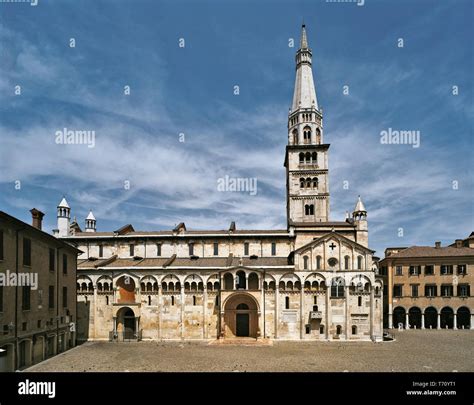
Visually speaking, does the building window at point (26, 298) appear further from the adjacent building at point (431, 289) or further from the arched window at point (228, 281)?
the adjacent building at point (431, 289)

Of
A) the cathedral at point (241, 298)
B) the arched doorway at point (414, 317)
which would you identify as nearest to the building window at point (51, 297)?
the cathedral at point (241, 298)

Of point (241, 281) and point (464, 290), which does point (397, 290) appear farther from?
point (241, 281)

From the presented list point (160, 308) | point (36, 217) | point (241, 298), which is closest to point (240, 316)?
point (241, 298)

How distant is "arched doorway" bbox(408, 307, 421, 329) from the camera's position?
179ft

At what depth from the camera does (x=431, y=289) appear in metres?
54.2

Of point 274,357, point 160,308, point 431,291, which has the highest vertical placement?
point 160,308

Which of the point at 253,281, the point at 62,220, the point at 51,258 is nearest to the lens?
the point at 51,258

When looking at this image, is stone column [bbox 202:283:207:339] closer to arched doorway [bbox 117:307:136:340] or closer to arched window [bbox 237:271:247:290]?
arched window [bbox 237:271:247:290]

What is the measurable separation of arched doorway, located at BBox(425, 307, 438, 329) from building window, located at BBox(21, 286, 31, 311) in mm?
59195

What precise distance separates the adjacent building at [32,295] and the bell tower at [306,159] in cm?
3697

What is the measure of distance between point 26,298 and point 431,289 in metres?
59.6

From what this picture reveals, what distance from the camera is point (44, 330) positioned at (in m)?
30.5

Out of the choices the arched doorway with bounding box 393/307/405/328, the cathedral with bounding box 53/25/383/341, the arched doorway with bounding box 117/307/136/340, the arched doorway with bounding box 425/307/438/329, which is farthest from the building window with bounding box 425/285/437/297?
the arched doorway with bounding box 117/307/136/340

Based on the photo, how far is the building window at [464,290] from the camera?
52925 millimetres
